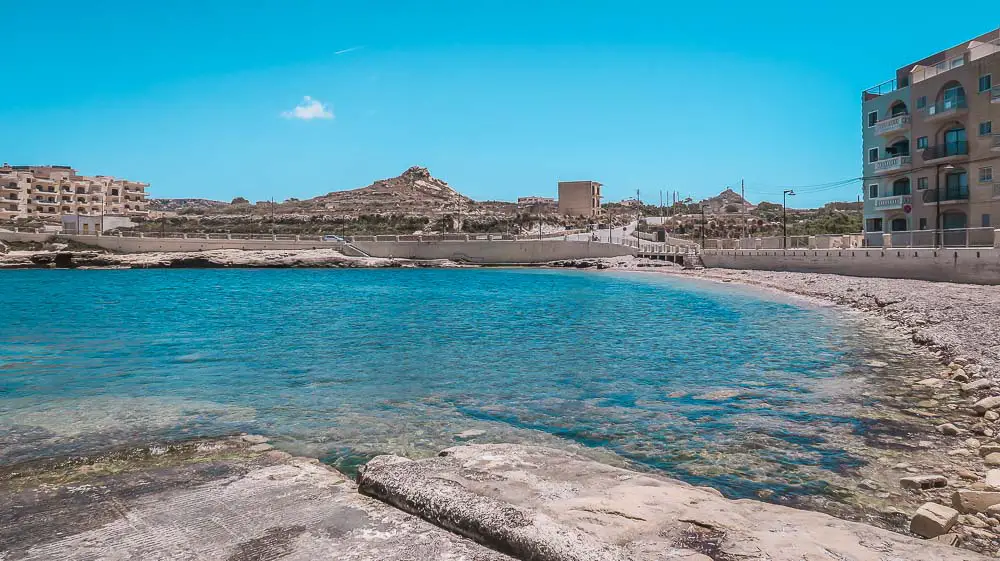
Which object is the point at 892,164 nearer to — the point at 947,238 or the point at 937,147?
the point at 937,147

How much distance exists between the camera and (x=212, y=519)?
506 centimetres

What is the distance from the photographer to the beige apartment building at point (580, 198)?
433 ft

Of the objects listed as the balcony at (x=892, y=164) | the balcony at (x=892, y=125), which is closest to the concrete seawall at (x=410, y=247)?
the balcony at (x=892, y=164)

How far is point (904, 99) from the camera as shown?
154ft

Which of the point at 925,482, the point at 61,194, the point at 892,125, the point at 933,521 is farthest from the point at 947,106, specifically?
the point at 61,194

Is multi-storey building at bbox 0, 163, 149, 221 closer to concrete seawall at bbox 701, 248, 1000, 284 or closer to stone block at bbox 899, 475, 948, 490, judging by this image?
concrete seawall at bbox 701, 248, 1000, 284

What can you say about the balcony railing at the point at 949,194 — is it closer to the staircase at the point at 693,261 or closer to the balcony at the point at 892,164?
the balcony at the point at 892,164

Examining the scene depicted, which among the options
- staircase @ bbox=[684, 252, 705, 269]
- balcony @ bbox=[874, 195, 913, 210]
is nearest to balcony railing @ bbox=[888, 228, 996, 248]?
balcony @ bbox=[874, 195, 913, 210]

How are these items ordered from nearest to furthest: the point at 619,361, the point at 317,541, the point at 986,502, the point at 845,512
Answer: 1. the point at 317,541
2. the point at 986,502
3. the point at 845,512
4. the point at 619,361

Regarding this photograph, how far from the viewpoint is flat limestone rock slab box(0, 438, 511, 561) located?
14.5 feet

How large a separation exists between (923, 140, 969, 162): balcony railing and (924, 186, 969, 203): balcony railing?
2195 mm

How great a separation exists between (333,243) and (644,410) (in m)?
→ 82.6

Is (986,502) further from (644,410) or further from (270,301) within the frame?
(270,301)

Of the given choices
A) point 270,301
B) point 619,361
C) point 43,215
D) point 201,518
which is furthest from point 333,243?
point 201,518
